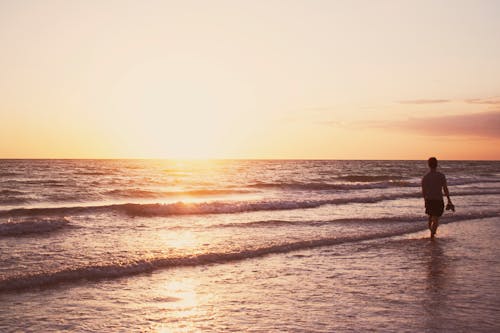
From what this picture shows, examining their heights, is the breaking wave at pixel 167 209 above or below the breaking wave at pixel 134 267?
below

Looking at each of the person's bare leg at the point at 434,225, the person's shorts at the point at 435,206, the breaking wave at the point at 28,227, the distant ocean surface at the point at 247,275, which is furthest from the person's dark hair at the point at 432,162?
the breaking wave at the point at 28,227

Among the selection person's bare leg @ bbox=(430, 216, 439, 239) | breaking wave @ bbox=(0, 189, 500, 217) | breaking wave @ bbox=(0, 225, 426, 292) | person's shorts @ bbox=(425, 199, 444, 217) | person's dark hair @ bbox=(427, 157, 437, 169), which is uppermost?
person's dark hair @ bbox=(427, 157, 437, 169)

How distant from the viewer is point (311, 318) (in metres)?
6.30

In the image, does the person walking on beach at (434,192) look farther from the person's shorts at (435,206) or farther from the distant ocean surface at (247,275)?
the distant ocean surface at (247,275)

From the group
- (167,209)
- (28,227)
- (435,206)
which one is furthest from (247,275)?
(167,209)

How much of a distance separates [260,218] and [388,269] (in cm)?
991

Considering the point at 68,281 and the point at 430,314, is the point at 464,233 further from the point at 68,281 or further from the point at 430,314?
the point at 68,281

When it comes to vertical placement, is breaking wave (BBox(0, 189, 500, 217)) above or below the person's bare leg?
below

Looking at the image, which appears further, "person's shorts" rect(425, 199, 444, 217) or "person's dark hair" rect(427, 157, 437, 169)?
"person's shorts" rect(425, 199, 444, 217)

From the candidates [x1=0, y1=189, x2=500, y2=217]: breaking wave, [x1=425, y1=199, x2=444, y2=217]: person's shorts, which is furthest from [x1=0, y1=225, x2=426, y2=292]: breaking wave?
[x1=0, y1=189, x2=500, y2=217]: breaking wave

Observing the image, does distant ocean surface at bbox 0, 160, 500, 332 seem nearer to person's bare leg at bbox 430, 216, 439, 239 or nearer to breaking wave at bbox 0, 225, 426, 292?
breaking wave at bbox 0, 225, 426, 292

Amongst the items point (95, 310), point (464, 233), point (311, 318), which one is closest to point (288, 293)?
point (311, 318)

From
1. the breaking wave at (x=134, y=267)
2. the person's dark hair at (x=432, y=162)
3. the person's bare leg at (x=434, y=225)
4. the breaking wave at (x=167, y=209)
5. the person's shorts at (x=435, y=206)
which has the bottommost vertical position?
the breaking wave at (x=167, y=209)

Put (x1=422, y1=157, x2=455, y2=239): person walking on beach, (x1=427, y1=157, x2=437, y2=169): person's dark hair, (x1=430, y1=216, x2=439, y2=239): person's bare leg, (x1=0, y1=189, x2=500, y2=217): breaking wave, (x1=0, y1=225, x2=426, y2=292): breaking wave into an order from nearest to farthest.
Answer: (x1=0, y1=225, x2=426, y2=292): breaking wave
(x1=427, y1=157, x2=437, y2=169): person's dark hair
(x1=422, y1=157, x2=455, y2=239): person walking on beach
(x1=430, y1=216, x2=439, y2=239): person's bare leg
(x1=0, y1=189, x2=500, y2=217): breaking wave
